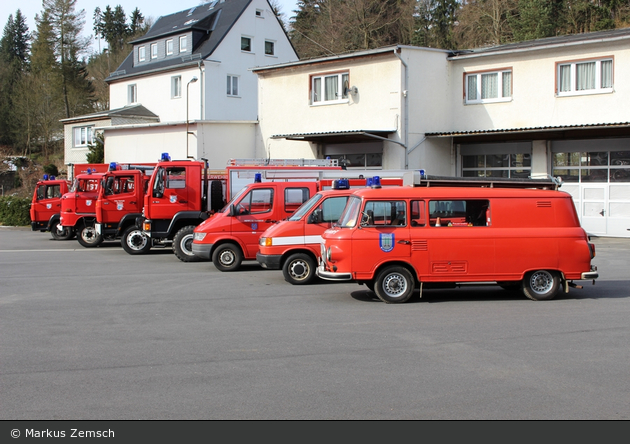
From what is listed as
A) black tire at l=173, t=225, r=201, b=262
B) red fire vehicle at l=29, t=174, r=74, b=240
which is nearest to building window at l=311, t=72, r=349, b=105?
red fire vehicle at l=29, t=174, r=74, b=240

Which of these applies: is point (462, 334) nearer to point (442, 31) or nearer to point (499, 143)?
point (499, 143)

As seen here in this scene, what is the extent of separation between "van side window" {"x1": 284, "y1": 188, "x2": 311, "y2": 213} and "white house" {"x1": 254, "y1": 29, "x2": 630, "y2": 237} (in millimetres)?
9859

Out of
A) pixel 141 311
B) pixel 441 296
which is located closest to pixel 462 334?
pixel 441 296

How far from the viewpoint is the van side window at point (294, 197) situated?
51.7 ft

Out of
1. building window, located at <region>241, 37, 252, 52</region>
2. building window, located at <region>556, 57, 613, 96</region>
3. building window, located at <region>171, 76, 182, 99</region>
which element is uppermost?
building window, located at <region>241, 37, 252, 52</region>

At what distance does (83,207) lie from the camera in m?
23.2

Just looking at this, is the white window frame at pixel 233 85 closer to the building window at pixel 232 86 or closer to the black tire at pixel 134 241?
the building window at pixel 232 86

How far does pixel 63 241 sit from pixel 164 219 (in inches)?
359

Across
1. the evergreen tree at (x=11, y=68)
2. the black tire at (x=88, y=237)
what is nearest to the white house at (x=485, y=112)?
the black tire at (x=88, y=237)

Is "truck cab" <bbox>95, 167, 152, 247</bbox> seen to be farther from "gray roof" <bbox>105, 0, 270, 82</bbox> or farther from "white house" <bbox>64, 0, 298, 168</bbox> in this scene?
"gray roof" <bbox>105, 0, 270, 82</bbox>

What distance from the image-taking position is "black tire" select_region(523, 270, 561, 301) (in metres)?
10.9

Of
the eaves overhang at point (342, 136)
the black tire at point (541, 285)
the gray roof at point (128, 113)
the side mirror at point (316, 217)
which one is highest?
the gray roof at point (128, 113)

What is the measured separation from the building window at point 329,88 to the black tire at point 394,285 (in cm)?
1824

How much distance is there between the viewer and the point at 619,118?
2328cm
